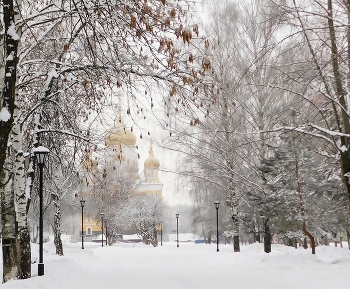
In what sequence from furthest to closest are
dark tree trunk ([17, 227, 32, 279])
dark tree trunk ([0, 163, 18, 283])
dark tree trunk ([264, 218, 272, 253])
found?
dark tree trunk ([264, 218, 272, 253]), dark tree trunk ([17, 227, 32, 279]), dark tree trunk ([0, 163, 18, 283])

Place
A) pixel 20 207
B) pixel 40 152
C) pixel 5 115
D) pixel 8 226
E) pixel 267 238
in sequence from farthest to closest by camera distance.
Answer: pixel 267 238 < pixel 40 152 < pixel 20 207 < pixel 8 226 < pixel 5 115

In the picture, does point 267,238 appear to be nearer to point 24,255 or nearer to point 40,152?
point 24,255

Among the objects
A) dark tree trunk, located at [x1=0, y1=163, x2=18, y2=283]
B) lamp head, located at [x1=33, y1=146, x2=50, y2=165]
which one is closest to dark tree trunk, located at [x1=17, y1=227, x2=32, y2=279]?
dark tree trunk, located at [x1=0, y1=163, x2=18, y2=283]

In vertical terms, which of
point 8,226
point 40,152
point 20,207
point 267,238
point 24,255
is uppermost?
point 40,152

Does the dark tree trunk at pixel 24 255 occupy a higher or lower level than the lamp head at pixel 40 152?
lower

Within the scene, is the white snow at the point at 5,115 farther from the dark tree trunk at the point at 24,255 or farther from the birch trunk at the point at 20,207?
the dark tree trunk at the point at 24,255

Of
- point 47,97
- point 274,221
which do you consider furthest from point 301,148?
point 47,97

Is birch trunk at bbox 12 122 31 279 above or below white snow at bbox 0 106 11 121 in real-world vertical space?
below

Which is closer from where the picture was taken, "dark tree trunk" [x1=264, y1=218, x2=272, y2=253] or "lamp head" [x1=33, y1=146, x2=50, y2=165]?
"lamp head" [x1=33, y1=146, x2=50, y2=165]

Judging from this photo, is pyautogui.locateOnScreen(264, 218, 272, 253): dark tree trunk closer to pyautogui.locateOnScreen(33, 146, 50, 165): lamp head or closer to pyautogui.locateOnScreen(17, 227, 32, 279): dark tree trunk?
pyautogui.locateOnScreen(17, 227, 32, 279): dark tree trunk

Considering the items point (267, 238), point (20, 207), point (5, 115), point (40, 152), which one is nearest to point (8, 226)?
point (20, 207)

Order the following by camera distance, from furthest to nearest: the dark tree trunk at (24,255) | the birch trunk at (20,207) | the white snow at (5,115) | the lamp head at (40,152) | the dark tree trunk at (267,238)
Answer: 1. the dark tree trunk at (267,238)
2. the lamp head at (40,152)
3. the dark tree trunk at (24,255)
4. the birch trunk at (20,207)
5. the white snow at (5,115)

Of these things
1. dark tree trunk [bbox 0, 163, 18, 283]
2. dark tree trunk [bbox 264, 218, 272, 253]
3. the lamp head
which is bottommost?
dark tree trunk [bbox 264, 218, 272, 253]

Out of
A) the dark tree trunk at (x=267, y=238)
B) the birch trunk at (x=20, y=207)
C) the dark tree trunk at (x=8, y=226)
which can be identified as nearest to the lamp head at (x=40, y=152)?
the birch trunk at (x=20, y=207)
